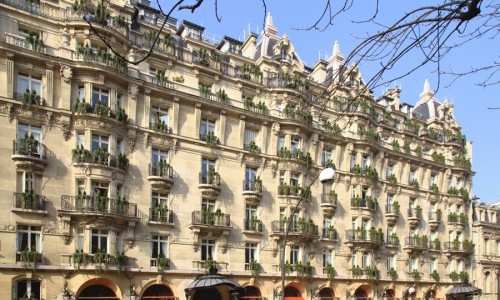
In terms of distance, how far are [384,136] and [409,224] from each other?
808 cm

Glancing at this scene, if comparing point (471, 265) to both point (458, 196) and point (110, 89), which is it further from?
point (110, 89)

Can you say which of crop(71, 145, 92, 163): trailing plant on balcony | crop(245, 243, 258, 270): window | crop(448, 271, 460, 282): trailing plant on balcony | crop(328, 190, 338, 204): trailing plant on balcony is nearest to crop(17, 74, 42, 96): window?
crop(71, 145, 92, 163): trailing plant on balcony

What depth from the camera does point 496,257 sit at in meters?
50.3

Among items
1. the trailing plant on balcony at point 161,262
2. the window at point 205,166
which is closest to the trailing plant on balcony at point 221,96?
the window at point 205,166

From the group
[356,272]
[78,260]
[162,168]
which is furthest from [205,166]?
[356,272]

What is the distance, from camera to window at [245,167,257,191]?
105 feet

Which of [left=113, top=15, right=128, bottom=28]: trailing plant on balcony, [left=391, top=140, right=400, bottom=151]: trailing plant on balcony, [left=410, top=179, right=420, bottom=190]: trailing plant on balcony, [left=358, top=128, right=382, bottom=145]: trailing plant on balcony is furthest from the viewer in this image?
[left=410, top=179, right=420, bottom=190]: trailing plant on balcony

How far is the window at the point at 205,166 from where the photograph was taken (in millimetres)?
30420

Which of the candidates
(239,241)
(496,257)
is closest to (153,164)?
(239,241)

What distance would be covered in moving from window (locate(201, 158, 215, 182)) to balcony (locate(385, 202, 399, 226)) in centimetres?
1731

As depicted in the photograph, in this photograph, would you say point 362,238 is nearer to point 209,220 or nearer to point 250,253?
point 250,253

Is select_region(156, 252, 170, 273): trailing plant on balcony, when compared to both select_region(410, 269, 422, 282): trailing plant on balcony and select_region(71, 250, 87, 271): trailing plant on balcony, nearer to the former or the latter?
select_region(71, 250, 87, 271): trailing plant on balcony

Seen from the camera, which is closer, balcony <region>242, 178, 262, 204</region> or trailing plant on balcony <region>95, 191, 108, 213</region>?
trailing plant on balcony <region>95, 191, 108, 213</region>

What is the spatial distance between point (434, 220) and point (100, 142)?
31609 mm
